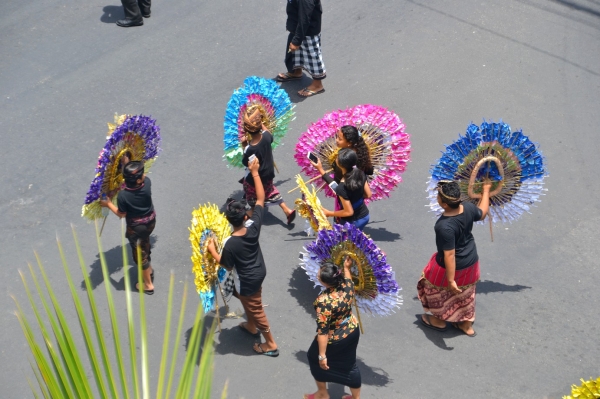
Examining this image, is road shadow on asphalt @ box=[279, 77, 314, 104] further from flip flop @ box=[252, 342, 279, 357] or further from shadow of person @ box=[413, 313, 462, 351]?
flip flop @ box=[252, 342, 279, 357]

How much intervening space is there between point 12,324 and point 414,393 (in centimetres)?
379

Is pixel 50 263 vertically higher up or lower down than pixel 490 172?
lower down

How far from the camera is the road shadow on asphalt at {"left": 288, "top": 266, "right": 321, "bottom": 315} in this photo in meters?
7.32

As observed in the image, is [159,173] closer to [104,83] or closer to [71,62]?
[104,83]

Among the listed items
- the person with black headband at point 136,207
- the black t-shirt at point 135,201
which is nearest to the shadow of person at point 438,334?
the person with black headband at point 136,207

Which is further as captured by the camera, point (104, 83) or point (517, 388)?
point (104, 83)

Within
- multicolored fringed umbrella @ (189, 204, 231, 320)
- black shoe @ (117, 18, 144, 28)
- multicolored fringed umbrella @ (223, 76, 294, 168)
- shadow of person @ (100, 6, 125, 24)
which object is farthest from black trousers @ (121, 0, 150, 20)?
multicolored fringed umbrella @ (189, 204, 231, 320)

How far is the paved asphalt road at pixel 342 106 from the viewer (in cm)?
675

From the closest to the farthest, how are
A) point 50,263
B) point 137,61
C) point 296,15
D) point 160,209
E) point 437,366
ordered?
point 437,366 → point 50,263 → point 160,209 → point 296,15 → point 137,61

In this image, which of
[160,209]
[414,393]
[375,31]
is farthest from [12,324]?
[375,31]

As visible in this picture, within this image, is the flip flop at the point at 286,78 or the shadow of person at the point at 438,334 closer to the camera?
the shadow of person at the point at 438,334

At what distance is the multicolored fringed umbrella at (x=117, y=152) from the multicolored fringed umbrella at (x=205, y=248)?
1137 millimetres

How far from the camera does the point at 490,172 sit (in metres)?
6.90

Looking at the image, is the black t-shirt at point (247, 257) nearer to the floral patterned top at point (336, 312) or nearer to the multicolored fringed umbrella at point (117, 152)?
the floral patterned top at point (336, 312)
